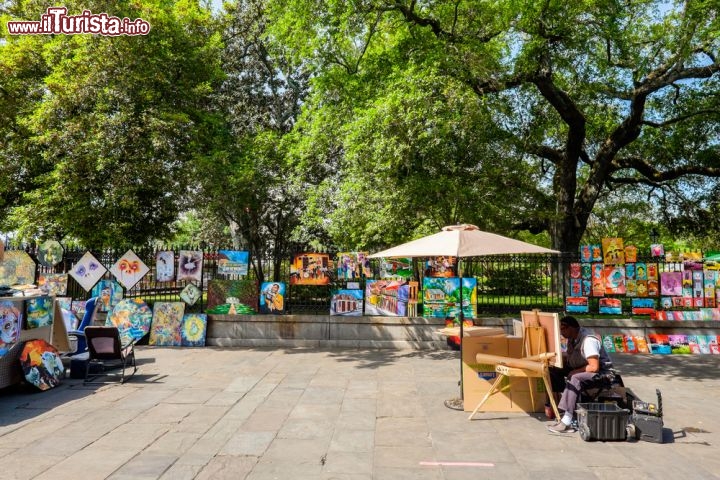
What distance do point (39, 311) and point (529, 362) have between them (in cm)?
785

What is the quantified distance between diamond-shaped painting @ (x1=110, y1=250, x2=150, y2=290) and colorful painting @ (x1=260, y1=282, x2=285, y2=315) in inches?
123

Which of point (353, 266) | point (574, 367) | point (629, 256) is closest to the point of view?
point (574, 367)

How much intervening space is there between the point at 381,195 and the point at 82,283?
808 cm

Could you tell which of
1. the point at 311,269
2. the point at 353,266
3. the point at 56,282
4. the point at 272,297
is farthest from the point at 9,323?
the point at 353,266

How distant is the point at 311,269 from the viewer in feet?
38.5

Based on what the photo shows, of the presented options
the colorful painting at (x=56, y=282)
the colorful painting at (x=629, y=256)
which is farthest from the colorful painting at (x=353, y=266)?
the colorful painting at (x=56, y=282)

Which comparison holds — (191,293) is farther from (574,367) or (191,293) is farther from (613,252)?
(613,252)

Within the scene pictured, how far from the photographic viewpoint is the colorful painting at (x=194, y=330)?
11.6 metres

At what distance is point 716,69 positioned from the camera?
559 inches

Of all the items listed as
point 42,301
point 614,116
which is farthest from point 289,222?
point 614,116

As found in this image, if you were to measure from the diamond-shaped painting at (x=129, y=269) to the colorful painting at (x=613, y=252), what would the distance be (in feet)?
37.5

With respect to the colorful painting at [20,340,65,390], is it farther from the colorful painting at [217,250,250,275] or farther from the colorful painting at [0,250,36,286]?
the colorful painting at [0,250,36,286]

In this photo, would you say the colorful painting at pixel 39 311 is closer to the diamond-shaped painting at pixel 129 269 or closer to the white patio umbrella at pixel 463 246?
the diamond-shaped painting at pixel 129 269

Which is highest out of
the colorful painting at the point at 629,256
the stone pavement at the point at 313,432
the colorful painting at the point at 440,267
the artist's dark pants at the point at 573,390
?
the colorful painting at the point at 629,256
